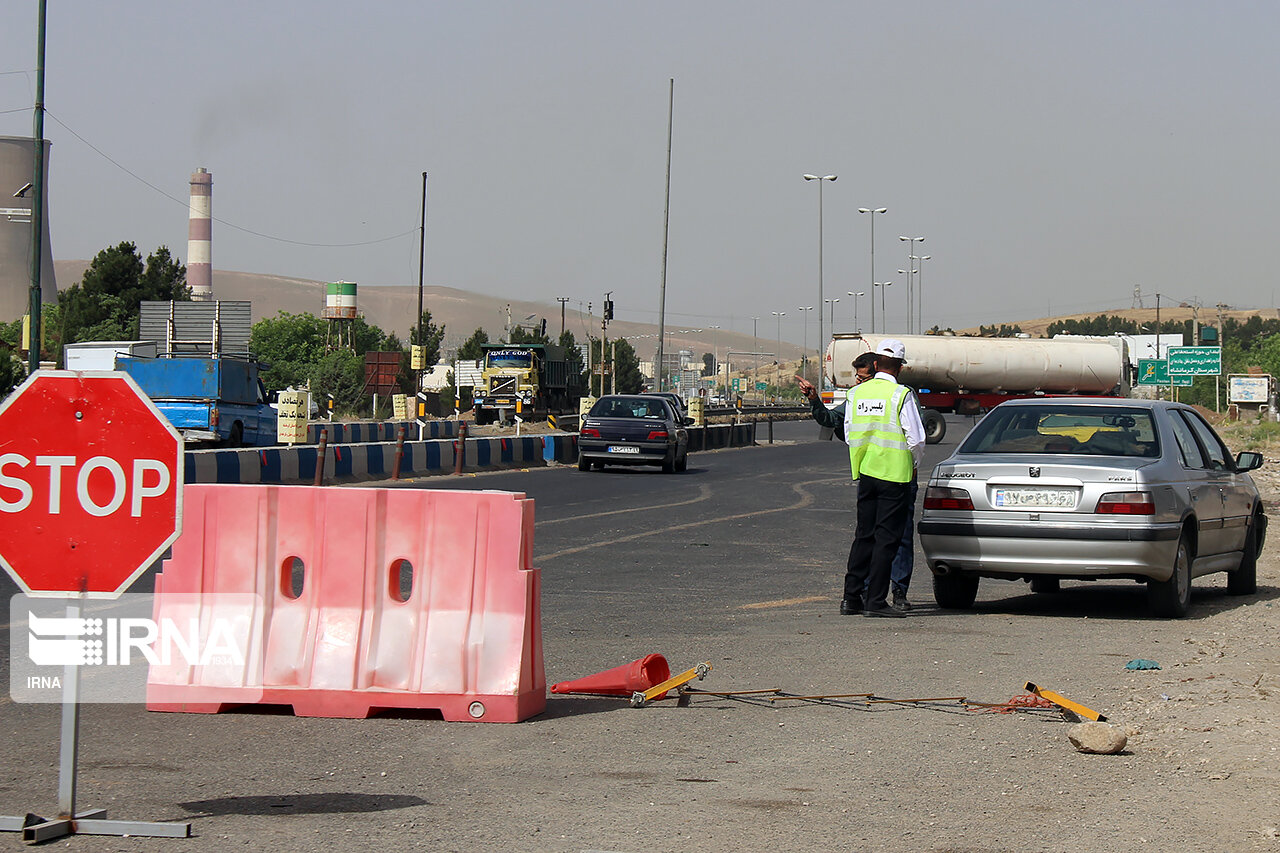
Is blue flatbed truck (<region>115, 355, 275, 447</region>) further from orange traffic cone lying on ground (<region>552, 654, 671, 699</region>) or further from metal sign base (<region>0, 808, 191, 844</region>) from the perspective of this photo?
metal sign base (<region>0, 808, 191, 844</region>)

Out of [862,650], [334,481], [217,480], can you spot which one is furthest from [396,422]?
[862,650]

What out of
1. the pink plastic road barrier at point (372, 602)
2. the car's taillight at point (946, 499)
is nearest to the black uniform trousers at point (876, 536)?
the car's taillight at point (946, 499)

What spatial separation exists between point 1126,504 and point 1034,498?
61 cm

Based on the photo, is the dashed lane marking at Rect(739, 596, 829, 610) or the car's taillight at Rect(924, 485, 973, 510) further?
the dashed lane marking at Rect(739, 596, 829, 610)

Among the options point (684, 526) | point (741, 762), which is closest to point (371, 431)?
point (684, 526)

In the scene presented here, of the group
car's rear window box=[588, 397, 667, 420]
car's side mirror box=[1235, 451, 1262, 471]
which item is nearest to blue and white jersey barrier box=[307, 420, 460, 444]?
car's rear window box=[588, 397, 667, 420]

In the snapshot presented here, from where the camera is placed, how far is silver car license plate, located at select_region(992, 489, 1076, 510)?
1030 centimetres

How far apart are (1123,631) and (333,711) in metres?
5.58

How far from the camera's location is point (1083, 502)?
10250 mm

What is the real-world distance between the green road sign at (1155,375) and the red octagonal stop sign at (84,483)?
8219 centimetres

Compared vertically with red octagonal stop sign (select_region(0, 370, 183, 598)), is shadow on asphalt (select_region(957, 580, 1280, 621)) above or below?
below

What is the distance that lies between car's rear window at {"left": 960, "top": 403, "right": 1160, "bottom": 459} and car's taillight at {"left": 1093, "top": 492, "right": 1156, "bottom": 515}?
2.28 feet

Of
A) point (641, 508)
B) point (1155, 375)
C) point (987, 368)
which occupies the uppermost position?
point (1155, 375)

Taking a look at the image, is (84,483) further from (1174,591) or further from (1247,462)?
(1247,462)
